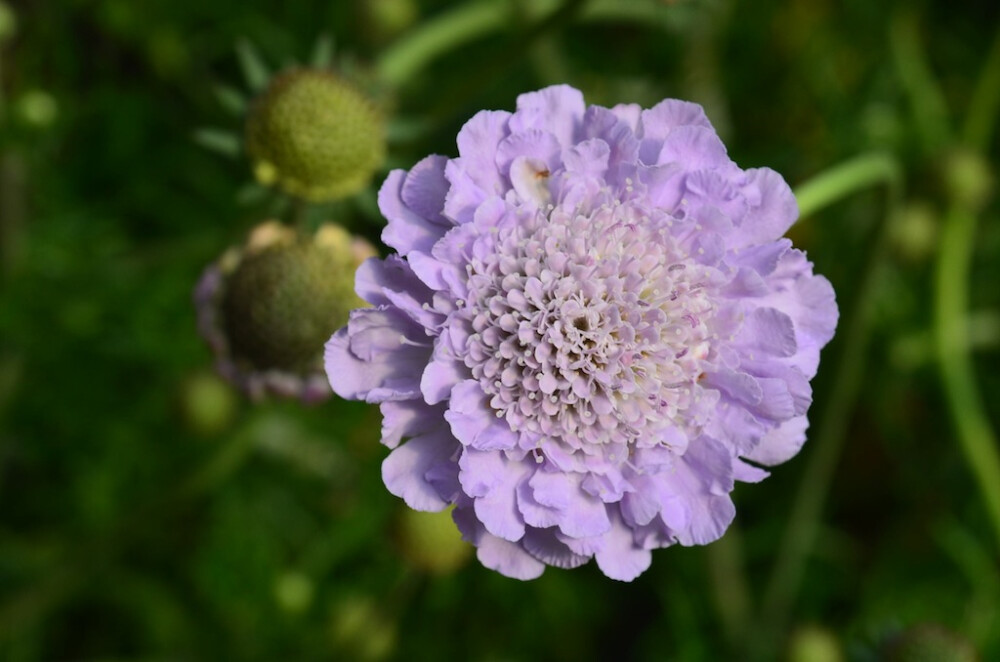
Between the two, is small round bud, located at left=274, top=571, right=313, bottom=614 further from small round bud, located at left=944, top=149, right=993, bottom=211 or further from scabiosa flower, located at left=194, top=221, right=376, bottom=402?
small round bud, located at left=944, top=149, right=993, bottom=211

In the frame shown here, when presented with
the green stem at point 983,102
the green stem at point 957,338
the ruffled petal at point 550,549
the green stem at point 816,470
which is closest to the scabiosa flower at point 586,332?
the ruffled petal at point 550,549

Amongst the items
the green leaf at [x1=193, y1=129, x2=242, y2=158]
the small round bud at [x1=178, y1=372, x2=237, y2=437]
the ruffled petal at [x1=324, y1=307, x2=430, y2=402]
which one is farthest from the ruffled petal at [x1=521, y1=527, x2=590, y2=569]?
the small round bud at [x1=178, y1=372, x2=237, y2=437]

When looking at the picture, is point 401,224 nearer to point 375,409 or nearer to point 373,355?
point 373,355

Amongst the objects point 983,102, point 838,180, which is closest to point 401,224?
point 838,180

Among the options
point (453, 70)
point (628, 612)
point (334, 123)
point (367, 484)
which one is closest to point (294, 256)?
point (334, 123)

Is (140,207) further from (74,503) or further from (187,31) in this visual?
(74,503)

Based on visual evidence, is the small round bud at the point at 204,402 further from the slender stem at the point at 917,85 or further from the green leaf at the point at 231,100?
the slender stem at the point at 917,85
